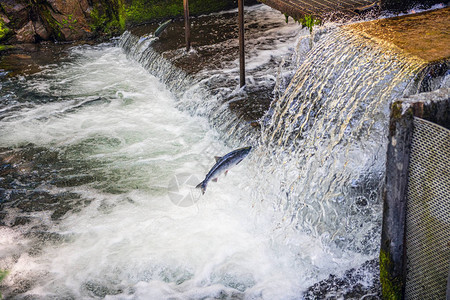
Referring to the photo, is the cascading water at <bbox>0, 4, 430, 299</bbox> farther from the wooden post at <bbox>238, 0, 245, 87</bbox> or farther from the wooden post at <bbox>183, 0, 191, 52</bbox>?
the wooden post at <bbox>183, 0, 191, 52</bbox>

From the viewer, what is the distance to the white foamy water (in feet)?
12.2

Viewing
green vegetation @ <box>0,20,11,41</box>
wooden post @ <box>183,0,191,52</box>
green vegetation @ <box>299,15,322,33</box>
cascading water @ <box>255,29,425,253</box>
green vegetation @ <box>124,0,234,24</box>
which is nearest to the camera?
cascading water @ <box>255,29,425,253</box>

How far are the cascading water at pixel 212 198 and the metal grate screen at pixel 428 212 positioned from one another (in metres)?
0.65

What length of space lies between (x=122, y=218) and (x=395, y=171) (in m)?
3.00

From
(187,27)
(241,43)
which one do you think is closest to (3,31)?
(187,27)

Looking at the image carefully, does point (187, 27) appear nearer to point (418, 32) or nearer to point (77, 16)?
point (418, 32)

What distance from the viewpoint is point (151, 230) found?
444 centimetres

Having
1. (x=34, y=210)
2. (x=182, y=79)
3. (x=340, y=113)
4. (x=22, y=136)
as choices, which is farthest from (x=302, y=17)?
(x=22, y=136)

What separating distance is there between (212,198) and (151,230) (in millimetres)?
775

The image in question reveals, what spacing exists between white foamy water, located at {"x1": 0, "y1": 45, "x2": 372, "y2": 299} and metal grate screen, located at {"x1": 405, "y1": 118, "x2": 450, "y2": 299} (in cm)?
82

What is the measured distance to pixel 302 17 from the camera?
5625 mm

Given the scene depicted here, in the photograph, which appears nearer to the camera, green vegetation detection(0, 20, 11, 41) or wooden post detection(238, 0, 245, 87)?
→ wooden post detection(238, 0, 245, 87)

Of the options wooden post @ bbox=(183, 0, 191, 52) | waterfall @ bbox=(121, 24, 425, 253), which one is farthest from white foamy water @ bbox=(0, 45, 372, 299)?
wooden post @ bbox=(183, 0, 191, 52)

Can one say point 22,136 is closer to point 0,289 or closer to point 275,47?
point 0,289
